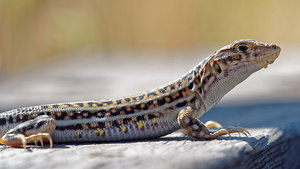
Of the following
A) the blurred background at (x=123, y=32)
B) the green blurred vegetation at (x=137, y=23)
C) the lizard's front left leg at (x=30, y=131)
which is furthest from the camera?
the green blurred vegetation at (x=137, y=23)

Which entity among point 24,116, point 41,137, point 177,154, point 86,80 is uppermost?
point 86,80

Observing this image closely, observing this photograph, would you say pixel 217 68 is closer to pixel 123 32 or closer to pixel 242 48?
pixel 242 48

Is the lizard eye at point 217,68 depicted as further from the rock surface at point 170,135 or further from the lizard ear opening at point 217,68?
the rock surface at point 170,135

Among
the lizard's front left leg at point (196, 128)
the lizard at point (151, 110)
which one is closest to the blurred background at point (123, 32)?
the lizard at point (151, 110)

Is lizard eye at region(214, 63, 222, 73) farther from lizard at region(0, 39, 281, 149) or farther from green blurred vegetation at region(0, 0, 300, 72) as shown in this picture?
green blurred vegetation at region(0, 0, 300, 72)

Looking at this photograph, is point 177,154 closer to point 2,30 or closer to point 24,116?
point 24,116

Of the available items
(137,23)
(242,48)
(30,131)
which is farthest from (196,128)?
(137,23)

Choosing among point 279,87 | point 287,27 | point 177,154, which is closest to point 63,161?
point 177,154

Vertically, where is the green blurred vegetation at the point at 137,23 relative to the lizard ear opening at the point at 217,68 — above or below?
above
